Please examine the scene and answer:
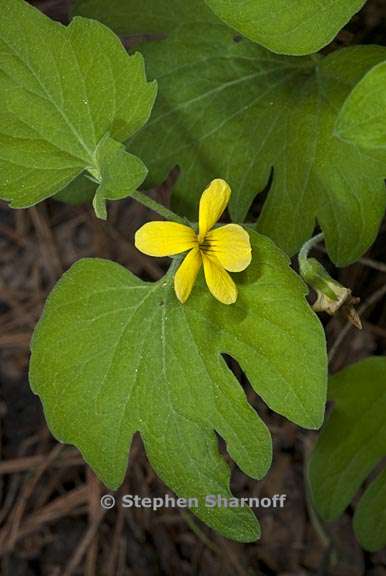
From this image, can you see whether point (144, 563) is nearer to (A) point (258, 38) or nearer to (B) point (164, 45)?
(B) point (164, 45)

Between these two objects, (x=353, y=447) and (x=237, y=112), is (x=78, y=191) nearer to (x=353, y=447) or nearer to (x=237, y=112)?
(x=237, y=112)

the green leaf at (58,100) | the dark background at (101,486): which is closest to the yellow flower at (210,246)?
the green leaf at (58,100)

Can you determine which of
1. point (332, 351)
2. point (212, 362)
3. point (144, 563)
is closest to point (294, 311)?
point (212, 362)

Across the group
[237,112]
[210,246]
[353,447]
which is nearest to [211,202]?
[210,246]

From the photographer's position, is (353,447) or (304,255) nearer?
(304,255)

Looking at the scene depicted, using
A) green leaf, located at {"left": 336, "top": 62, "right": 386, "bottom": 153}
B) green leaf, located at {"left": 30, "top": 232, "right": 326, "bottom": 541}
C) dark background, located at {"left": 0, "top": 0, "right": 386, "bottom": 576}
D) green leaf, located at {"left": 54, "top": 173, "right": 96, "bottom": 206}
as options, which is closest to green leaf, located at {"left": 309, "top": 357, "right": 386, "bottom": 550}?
dark background, located at {"left": 0, "top": 0, "right": 386, "bottom": 576}
